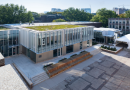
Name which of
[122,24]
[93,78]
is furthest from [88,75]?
[122,24]

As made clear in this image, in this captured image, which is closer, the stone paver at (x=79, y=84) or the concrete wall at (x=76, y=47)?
the stone paver at (x=79, y=84)

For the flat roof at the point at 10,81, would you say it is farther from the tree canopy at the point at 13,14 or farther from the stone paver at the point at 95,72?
the tree canopy at the point at 13,14

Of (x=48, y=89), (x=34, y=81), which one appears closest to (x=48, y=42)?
(x=34, y=81)

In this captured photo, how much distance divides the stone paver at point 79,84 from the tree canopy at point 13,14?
4118 centimetres

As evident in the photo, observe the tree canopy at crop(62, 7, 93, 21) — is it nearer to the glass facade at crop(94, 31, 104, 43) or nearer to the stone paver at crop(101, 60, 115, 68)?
the glass facade at crop(94, 31, 104, 43)

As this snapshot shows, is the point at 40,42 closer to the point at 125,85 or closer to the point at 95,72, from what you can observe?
the point at 95,72

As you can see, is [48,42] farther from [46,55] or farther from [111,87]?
[111,87]

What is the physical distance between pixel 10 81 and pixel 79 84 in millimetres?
9791

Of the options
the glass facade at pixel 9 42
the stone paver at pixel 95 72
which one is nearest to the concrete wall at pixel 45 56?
the glass facade at pixel 9 42

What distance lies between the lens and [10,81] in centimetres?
1238

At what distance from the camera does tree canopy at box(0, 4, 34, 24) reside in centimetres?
4253

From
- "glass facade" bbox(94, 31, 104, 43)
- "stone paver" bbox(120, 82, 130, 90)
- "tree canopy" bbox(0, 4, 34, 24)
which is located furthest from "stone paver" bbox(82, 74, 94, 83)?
"tree canopy" bbox(0, 4, 34, 24)

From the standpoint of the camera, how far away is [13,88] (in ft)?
37.2

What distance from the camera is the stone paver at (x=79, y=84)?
1528 centimetres
